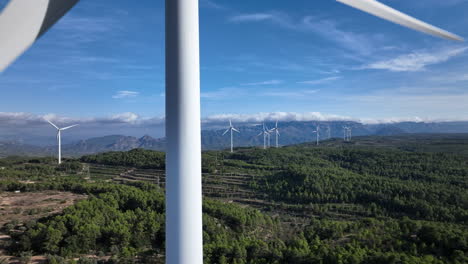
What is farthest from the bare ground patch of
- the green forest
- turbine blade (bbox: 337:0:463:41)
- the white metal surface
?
turbine blade (bbox: 337:0:463:41)

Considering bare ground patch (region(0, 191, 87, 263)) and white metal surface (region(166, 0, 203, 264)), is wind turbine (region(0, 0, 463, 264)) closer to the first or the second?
white metal surface (region(166, 0, 203, 264))

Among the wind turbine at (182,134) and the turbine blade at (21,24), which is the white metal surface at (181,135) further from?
the turbine blade at (21,24)

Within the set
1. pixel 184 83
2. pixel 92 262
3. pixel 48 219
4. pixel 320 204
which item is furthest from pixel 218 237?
pixel 320 204

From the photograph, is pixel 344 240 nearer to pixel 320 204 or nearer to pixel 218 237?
pixel 218 237

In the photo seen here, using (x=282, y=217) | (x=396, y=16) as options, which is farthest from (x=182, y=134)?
(x=282, y=217)

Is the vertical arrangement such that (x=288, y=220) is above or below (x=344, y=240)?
below
